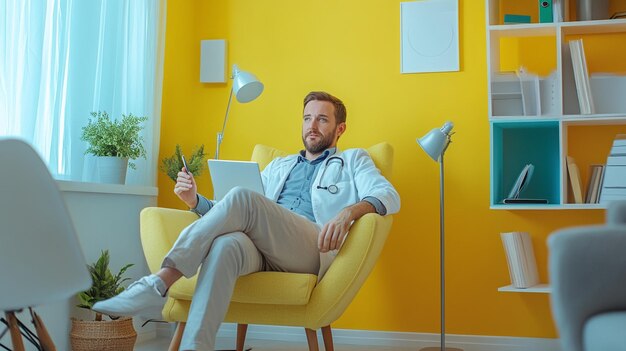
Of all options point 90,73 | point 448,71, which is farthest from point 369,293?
point 90,73

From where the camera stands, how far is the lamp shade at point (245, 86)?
3451 millimetres

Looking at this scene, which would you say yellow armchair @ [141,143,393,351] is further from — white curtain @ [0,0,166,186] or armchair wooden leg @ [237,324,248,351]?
white curtain @ [0,0,166,186]

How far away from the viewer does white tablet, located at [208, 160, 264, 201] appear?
118 inches

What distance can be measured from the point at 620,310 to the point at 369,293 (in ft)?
7.85

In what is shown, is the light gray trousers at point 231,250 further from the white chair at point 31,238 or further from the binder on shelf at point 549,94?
the binder on shelf at point 549,94

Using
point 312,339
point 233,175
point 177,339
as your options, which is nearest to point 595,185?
point 312,339

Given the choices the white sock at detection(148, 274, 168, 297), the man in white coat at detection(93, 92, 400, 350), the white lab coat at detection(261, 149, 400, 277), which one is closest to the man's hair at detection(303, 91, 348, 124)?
the man in white coat at detection(93, 92, 400, 350)

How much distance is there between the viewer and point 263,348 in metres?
3.65

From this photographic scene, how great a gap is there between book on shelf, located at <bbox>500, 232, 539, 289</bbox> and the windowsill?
174 cm

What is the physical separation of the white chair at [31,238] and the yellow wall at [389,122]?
2223 mm

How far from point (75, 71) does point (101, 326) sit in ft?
3.80

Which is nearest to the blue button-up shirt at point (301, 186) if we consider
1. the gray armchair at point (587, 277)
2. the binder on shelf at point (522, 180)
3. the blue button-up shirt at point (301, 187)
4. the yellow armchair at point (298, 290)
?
the blue button-up shirt at point (301, 187)

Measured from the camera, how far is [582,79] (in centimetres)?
325

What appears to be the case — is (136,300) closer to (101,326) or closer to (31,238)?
(31,238)
